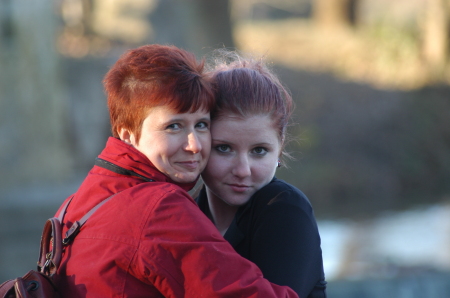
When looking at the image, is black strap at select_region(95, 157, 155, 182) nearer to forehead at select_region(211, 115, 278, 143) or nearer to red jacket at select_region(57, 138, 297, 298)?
red jacket at select_region(57, 138, 297, 298)

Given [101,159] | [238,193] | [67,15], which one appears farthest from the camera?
[67,15]

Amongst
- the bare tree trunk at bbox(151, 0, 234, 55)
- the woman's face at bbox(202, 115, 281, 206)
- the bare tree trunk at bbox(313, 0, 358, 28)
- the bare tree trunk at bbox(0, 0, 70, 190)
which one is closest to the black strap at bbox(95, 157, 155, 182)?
the woman's face at bbox(202, 115, 281, 206)

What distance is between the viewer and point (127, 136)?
2.13 meters

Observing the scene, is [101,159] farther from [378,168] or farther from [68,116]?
[378,168]

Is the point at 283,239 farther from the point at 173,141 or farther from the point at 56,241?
the point at 56,241

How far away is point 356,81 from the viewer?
14320mm

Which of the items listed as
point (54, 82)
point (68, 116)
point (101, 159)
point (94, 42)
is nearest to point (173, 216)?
point (101, 159)

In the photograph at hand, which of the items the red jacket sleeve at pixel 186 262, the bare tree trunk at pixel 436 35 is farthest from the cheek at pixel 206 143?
the bare tree trunk at pixel 436 35

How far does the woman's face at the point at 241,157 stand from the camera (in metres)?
2.24

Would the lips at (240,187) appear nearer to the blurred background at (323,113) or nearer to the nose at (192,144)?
the nose at (192,144)

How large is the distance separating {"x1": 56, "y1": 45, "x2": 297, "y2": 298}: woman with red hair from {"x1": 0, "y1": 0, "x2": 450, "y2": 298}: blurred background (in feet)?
4.07

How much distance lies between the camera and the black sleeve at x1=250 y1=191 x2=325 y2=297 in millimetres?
2037

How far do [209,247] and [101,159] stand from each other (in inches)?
20.3

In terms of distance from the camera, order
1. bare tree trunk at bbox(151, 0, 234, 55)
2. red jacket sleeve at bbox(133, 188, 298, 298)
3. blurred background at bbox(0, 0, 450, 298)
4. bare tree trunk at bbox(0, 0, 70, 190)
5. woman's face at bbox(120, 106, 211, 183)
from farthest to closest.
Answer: bare tree trunk at bbox(151, 0, 234, 55), bare tree trunk at bbox(0, 0, 70, 190), blurred background at bbox(0, 0, 450, 298), woman's face at bbox(120, 106, 211, 183), red jacket sleeve at bbox(133, 188, 298, 298)
